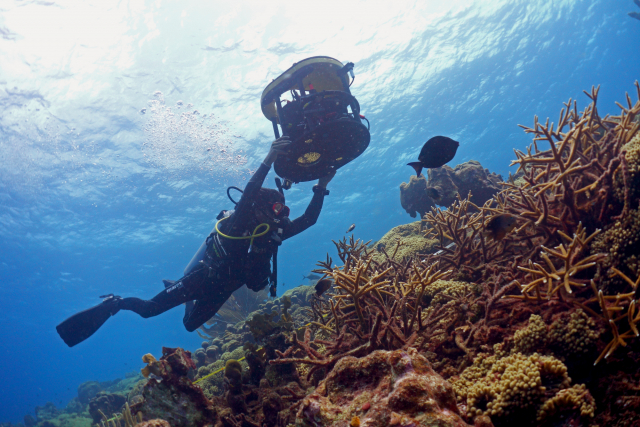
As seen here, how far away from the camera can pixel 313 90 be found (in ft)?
17.3

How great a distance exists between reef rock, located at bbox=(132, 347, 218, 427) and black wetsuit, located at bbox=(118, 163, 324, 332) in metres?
2.63

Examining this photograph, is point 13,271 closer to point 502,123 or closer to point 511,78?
point 511,78

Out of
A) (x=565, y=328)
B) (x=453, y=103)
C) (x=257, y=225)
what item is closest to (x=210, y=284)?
(x=257, y=225)

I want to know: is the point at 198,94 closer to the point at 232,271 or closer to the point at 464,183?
the point at 232,271

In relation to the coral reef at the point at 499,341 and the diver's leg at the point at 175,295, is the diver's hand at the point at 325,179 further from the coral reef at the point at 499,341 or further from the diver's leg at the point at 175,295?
the diver's leg at the point at 175,295

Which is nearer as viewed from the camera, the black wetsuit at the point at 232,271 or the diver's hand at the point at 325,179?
the black wetsuit at the point at 232,271

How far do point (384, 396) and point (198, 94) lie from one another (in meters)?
18.3

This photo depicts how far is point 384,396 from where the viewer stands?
5.47ft

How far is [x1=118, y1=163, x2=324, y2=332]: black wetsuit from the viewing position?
5594 mm

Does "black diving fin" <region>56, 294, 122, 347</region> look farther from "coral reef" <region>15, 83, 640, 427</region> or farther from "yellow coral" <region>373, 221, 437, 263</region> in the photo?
"yellow coral" <region>373, 221, 437, 263</region>

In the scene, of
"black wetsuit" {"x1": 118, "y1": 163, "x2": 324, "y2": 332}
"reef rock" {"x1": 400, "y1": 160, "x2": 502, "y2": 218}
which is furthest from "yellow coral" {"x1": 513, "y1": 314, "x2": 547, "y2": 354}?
"reef rock" {"x1": 400, "y1": 160, "x2": 502, "y2": 218}

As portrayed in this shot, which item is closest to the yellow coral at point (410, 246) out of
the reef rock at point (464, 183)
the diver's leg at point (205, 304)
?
the reef rock at point (464, 183)

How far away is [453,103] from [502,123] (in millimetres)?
12383

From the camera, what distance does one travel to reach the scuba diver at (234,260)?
5598mm
